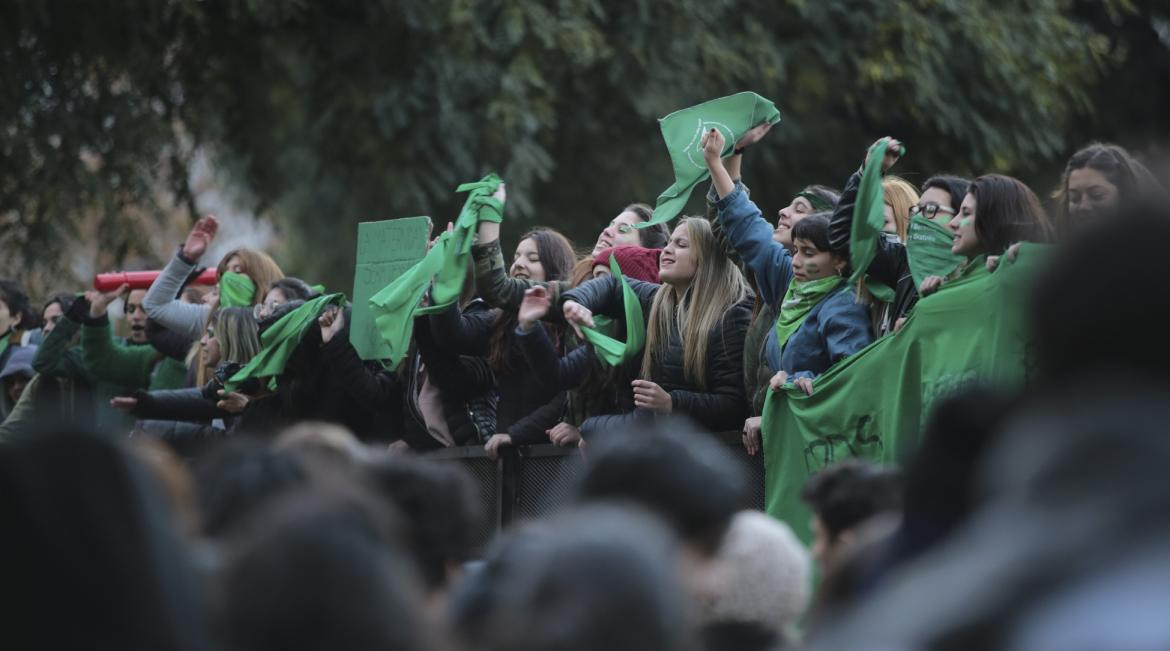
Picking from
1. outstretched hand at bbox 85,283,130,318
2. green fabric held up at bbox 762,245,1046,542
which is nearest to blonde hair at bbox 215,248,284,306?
outstretched hand at bbox 85,283,130,318

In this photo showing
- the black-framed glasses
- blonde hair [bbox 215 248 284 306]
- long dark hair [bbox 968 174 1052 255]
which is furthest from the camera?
blonde hair [bbox 215 248 284 306]

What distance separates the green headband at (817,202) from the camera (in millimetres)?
7488

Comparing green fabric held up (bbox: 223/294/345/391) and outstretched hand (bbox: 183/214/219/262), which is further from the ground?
outstretched hand (bbox: 183/214/219/262)

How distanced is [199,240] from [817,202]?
395cm

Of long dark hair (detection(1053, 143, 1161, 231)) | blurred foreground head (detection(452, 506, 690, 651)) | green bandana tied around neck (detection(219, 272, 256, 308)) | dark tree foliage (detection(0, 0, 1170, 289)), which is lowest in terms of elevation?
blurred foreground head (detection(452, 506, 690, 651))

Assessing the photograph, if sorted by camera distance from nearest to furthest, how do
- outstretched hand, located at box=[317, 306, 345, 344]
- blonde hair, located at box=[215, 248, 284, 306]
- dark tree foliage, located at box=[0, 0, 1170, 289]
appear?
1. outstretched hand, located at box=[317, 306, 345, 344]
2. blonde hair, located at box=[215, 248, 284, 306]
3. dark tree foliage, located at box=[0, 0, 1170, 289]

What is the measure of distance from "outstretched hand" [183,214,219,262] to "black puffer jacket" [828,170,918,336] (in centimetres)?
437

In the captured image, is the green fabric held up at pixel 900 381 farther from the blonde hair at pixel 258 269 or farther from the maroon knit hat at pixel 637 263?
the blonde hair at pixel 258 269

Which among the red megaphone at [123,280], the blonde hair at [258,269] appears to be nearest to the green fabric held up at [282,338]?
the blonde hair at [258,269]

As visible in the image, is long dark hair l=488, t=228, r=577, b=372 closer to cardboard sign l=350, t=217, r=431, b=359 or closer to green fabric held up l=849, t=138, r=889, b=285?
cardboard sign l=350, t=217, r=431, b=359

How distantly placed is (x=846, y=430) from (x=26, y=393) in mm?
6384

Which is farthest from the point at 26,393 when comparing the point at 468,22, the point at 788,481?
the point at 788,481

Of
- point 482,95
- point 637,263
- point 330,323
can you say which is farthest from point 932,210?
point 482,95

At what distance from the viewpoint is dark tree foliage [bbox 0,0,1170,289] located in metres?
14.3
